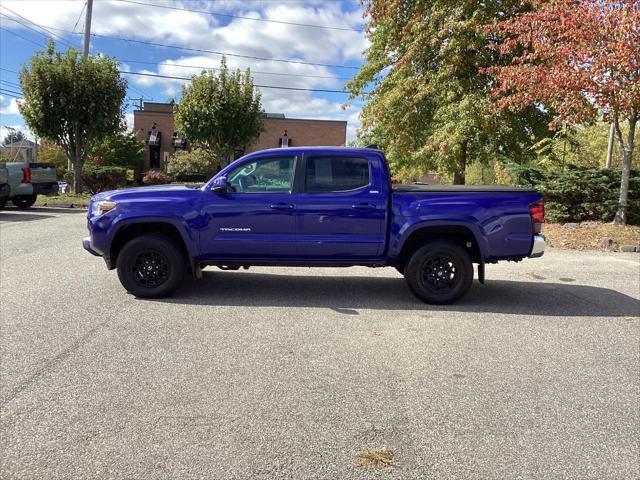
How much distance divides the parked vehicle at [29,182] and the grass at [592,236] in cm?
1613

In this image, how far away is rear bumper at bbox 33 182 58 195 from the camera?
1866 cm

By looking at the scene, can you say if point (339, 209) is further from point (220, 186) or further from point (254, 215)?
point (220, 186)

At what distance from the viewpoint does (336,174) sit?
6227 millimetres

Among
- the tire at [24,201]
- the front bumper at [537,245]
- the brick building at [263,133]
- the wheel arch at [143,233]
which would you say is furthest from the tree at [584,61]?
the brick building at [263,133]

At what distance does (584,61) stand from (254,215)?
30.2ft

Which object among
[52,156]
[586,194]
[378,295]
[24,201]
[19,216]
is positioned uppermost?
[52,156]

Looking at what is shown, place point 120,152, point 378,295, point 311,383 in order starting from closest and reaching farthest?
1. point 311,383
2. point 378,295
3. point 120,152

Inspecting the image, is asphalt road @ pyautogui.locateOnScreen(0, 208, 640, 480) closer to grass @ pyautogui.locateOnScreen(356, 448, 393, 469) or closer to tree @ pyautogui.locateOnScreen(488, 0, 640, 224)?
grass @ pyautogui.locateOnScreen(356, 448, 393, 469)

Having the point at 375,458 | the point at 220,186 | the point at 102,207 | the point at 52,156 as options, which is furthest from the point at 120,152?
the point at 375,458

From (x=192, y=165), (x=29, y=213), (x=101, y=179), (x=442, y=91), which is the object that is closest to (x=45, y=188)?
(x=29, y=213)

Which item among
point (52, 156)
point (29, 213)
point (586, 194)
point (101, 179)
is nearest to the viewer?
point (586, 194)

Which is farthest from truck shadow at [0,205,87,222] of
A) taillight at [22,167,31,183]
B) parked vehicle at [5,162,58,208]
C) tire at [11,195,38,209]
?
taillight at [22,167,31,183]

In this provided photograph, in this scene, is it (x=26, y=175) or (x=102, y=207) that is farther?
(x=26, y=175)

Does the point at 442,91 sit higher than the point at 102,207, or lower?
higher
